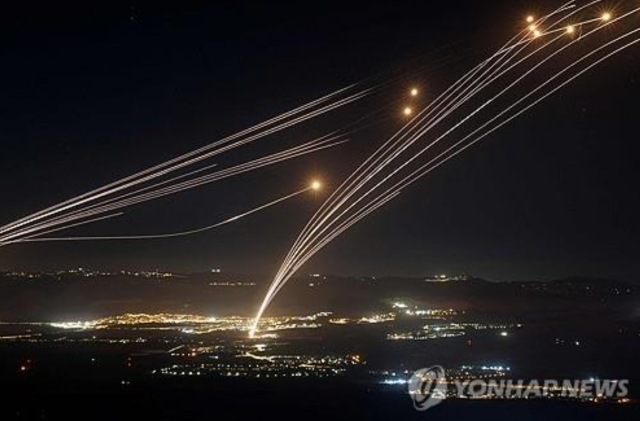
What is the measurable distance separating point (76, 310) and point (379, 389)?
2535 inches

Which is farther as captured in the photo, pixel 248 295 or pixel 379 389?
pixel 248 295

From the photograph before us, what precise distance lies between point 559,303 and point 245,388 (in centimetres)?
5945

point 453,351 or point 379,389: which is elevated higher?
point 453,351

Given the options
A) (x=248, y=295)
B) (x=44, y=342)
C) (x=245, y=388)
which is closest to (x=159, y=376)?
(x=245, y=388)

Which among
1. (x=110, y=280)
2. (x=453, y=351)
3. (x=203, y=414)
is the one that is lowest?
(x=203, y=414)

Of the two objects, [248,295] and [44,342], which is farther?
[248,295]

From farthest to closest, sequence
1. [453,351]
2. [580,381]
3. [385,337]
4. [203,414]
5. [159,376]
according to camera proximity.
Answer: [385,337] < [453,351] < [159,376] < [580,381] < [203,414]

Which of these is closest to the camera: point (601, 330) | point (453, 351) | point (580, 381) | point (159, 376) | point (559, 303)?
point (580, 381)

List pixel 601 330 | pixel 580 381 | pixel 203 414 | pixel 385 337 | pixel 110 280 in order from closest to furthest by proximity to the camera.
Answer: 1. pixel 203 414
2. pixel 580 381
3. pixel 601 330
4. pixel 385 337
5. pixel 110 280

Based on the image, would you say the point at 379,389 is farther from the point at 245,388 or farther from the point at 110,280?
the point at 110,280

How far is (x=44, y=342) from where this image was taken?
1715 inches

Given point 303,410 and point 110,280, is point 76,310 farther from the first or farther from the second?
point 303,410

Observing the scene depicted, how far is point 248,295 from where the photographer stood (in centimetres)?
10062

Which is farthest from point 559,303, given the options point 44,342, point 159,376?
point 159,376
